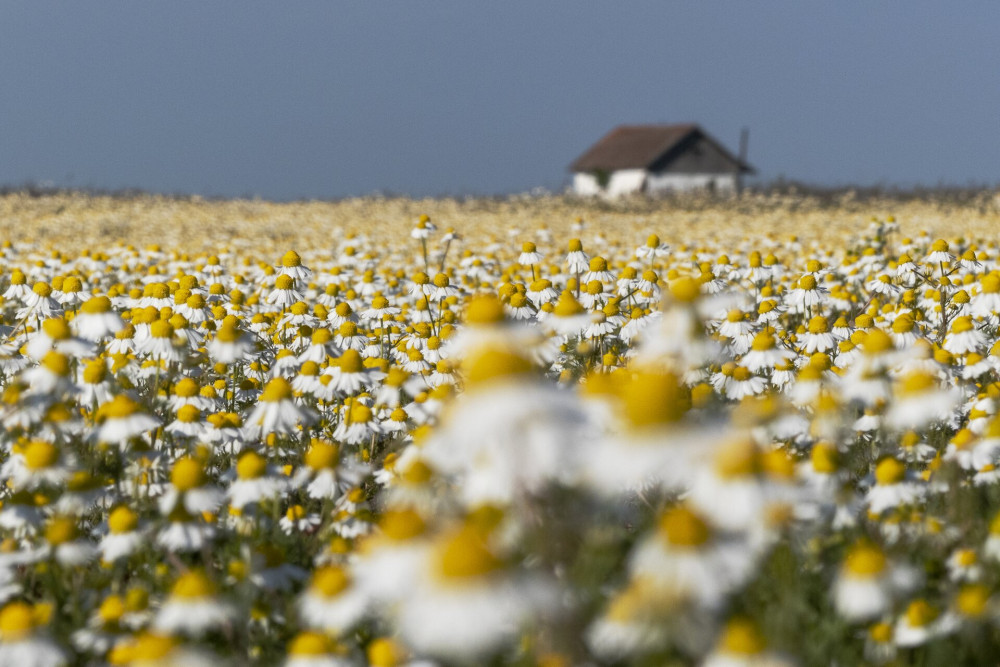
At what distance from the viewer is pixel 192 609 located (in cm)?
277

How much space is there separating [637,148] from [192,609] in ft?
199

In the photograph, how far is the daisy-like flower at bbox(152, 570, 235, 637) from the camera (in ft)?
8.91

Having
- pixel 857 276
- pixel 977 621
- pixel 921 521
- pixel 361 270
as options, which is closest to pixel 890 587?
pixel 977 621

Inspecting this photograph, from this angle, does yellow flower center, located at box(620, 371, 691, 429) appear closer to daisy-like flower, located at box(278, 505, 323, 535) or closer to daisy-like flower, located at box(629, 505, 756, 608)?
daisy-like flower, located at box(629, 505, 756, 608)

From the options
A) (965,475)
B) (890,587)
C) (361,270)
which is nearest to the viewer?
(890,587)

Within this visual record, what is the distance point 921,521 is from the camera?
371 centimetres

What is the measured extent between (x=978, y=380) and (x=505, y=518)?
457cm

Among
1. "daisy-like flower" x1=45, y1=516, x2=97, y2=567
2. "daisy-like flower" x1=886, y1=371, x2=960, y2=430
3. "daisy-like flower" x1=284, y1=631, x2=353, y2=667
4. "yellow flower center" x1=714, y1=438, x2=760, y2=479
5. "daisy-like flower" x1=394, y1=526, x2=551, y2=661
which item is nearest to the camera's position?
"daisy-like flower" x1=394, y1=526, x2=551, y2=661

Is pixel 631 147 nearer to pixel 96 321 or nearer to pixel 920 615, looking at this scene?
pixel 96 321

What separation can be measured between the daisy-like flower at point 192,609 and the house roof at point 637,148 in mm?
56694

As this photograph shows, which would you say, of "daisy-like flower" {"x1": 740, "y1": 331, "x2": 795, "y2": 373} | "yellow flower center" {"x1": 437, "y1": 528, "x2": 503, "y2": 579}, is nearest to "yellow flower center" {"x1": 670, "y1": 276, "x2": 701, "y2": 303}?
"yellow flower center" {"x1": 437, "y1": 528, "x2": 503, "y2": 579}

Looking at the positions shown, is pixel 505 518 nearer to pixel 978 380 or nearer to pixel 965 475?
pixel 965 475

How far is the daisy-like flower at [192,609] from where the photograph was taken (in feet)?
8.91

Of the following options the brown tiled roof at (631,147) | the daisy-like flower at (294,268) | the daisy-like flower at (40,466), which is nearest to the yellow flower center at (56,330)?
the daisy-like flower at (40,466)
